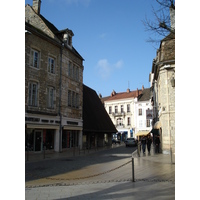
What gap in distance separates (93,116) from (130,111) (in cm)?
2628

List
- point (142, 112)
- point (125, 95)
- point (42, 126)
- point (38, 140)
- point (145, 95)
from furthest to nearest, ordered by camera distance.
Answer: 1. point (125, 95)
2. point (145, 95)
3. point (142, 112)
4. point (38, 140)
5. point (42, 126)

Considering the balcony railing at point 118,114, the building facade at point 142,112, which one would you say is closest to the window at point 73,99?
the building facade at point 142,112

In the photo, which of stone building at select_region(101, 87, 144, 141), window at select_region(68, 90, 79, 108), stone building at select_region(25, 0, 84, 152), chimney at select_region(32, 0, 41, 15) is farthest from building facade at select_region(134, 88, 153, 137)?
chimney at select_region(32, 0, 41, 15)

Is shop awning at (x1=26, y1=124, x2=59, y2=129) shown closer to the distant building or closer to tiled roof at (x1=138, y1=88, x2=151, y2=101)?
the distant building

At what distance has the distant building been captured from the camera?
53562 millimetres

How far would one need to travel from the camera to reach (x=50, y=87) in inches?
848

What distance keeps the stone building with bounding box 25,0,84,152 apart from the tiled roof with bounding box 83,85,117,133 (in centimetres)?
196

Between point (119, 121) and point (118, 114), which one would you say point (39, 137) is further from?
point (119, 121)

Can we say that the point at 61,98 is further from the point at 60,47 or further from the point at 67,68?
the point at 60,47

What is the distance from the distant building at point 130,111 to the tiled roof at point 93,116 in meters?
20.3

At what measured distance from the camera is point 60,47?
75.7ft

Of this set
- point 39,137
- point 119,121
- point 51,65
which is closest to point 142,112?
point 119,121

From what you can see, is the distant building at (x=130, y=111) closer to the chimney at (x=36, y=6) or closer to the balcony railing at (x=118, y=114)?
the balcony railing at (x=118, y=114)

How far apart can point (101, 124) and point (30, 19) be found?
15.5m
